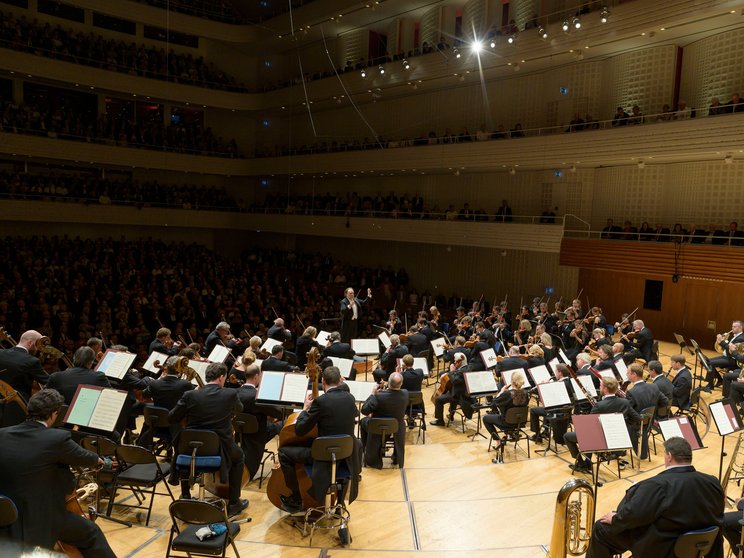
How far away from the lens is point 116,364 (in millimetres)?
8000

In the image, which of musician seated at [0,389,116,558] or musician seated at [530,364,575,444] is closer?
musician seated at [0,389,116,558]

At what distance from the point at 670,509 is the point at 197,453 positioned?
4329 mm

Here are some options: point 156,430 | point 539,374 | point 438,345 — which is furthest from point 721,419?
point 156,430

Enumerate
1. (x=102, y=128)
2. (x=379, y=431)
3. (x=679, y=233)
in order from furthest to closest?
(x=102, y=128) < (x=679, y=233) < (x=379, y=431)

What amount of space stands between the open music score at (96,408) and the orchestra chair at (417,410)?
4572 millimetres

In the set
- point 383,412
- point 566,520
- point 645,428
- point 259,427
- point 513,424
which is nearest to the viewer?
point 566,520

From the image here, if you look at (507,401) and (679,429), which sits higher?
(679,429)

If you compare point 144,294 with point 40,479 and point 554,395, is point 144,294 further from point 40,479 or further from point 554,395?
point 40,479

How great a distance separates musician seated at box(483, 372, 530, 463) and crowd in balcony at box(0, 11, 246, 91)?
22.8 meters

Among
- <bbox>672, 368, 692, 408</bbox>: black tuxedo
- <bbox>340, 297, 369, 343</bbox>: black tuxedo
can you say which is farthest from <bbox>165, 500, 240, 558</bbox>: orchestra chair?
<bbox>340, 297, 369, 343</bbox>: black tuxedo

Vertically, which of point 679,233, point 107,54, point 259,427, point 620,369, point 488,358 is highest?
point 107,54

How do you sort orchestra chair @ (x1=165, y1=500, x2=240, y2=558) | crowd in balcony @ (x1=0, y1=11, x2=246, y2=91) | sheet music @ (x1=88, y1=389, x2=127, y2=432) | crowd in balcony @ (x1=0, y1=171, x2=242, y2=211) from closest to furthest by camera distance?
orchestra chair @ (x1=165, y1=500, x2=240, y2=558) < sheet music @ (x1=88, y1=389, x2=127, y2=432) < crowd in balcony @ (x1=0, y1=11, x2=246, y2=91) < crowd in balcony @ (x1=0, y1=171, x2=242, y2=211)

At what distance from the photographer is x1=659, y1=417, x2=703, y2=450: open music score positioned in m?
6.41

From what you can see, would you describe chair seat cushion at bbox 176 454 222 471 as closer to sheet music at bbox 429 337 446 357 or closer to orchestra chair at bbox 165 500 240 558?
orchestra chair at bbox 165 500 240 558
